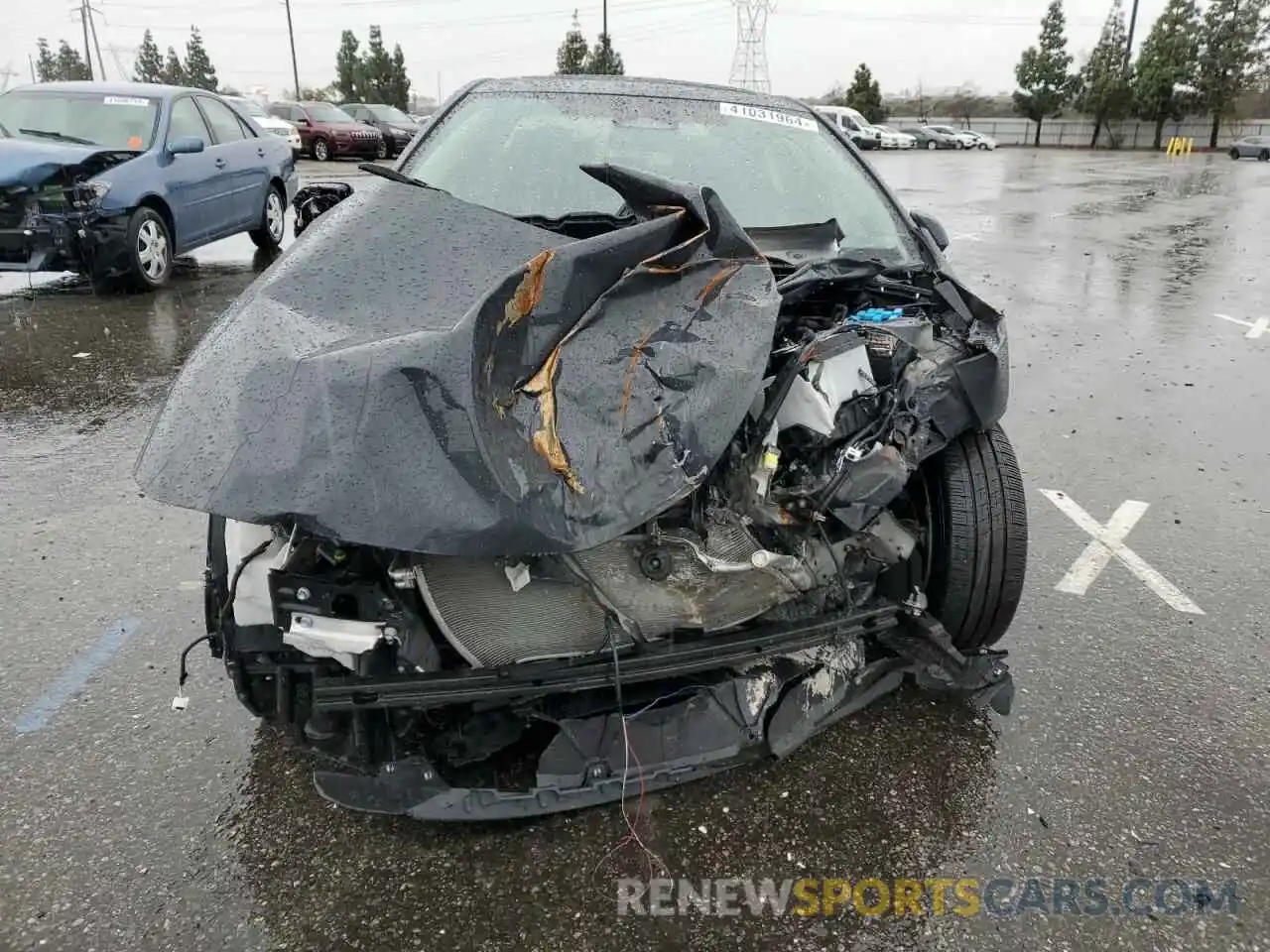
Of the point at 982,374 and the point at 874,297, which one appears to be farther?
the point at 874,297

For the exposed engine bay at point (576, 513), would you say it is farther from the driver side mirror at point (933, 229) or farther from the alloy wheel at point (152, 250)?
→ the alloy wheel at point (152, 250)

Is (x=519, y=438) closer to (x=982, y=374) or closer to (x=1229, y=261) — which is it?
(x=982, y=374)

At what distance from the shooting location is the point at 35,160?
6719mm

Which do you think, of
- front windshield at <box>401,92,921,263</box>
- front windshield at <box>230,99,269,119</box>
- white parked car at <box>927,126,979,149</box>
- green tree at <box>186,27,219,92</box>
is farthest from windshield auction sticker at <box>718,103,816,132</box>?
green tree at <box>186,27,219,92</box>

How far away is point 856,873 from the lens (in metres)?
2.05

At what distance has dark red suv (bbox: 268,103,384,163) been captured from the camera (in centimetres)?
2405

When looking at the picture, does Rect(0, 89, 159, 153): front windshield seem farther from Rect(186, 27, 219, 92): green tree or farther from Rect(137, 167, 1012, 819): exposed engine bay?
Rect(186, 27, 219, 92): green tree

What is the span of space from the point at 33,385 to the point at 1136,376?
691 cm

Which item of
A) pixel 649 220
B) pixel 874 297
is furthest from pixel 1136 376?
pixel 649 220

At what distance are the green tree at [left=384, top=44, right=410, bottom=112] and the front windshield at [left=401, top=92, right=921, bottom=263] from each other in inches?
2129

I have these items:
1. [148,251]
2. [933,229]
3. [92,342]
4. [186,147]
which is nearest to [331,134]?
[186,147]

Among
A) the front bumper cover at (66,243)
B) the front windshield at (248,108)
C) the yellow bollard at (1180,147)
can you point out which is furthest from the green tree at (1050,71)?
the front bumper cover at (66,243)

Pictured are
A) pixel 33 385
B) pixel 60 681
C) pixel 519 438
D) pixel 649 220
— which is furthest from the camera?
pixel 33 385

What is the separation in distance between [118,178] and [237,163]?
68.0 inches
